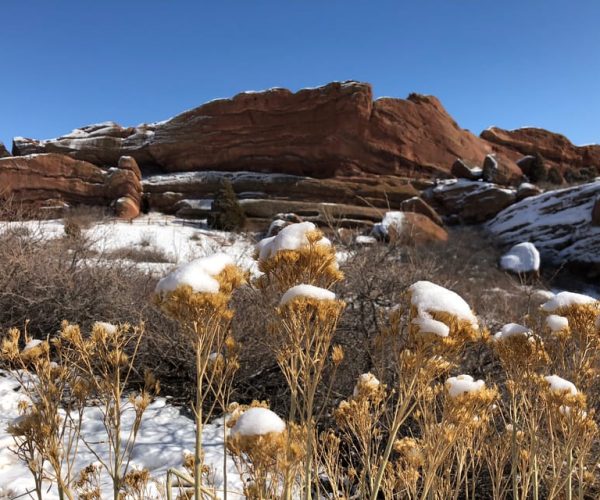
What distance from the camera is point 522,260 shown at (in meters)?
15.2

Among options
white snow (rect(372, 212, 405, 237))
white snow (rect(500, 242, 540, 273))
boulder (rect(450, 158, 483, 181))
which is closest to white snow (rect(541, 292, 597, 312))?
white snow (rect(372, 212, 405, 237))

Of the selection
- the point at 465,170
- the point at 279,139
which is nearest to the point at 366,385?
the point at 279,139

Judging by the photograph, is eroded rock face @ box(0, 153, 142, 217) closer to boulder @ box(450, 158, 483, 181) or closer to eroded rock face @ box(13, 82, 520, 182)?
eroded rock face @ box(13, 82, 520, 182)

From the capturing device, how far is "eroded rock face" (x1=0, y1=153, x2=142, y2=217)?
78.7ft

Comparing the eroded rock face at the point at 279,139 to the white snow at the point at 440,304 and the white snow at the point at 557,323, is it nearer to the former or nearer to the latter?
the white snow at the point at 557,323

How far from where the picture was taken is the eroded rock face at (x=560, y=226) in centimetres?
1624

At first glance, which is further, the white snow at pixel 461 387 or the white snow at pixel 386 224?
the white snow at pixel 386 224

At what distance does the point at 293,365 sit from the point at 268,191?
26.7 metres

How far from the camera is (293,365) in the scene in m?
1.34

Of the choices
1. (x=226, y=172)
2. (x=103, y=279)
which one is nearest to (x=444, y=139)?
(x=226, y=172)

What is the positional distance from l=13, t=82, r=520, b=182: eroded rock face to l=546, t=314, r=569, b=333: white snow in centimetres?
2848

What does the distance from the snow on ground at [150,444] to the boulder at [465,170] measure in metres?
30.3

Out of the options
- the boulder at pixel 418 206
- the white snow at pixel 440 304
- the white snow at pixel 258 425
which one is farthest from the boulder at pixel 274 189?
the white snow at pixel 258 425

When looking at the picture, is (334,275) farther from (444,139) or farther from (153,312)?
(444,139)
